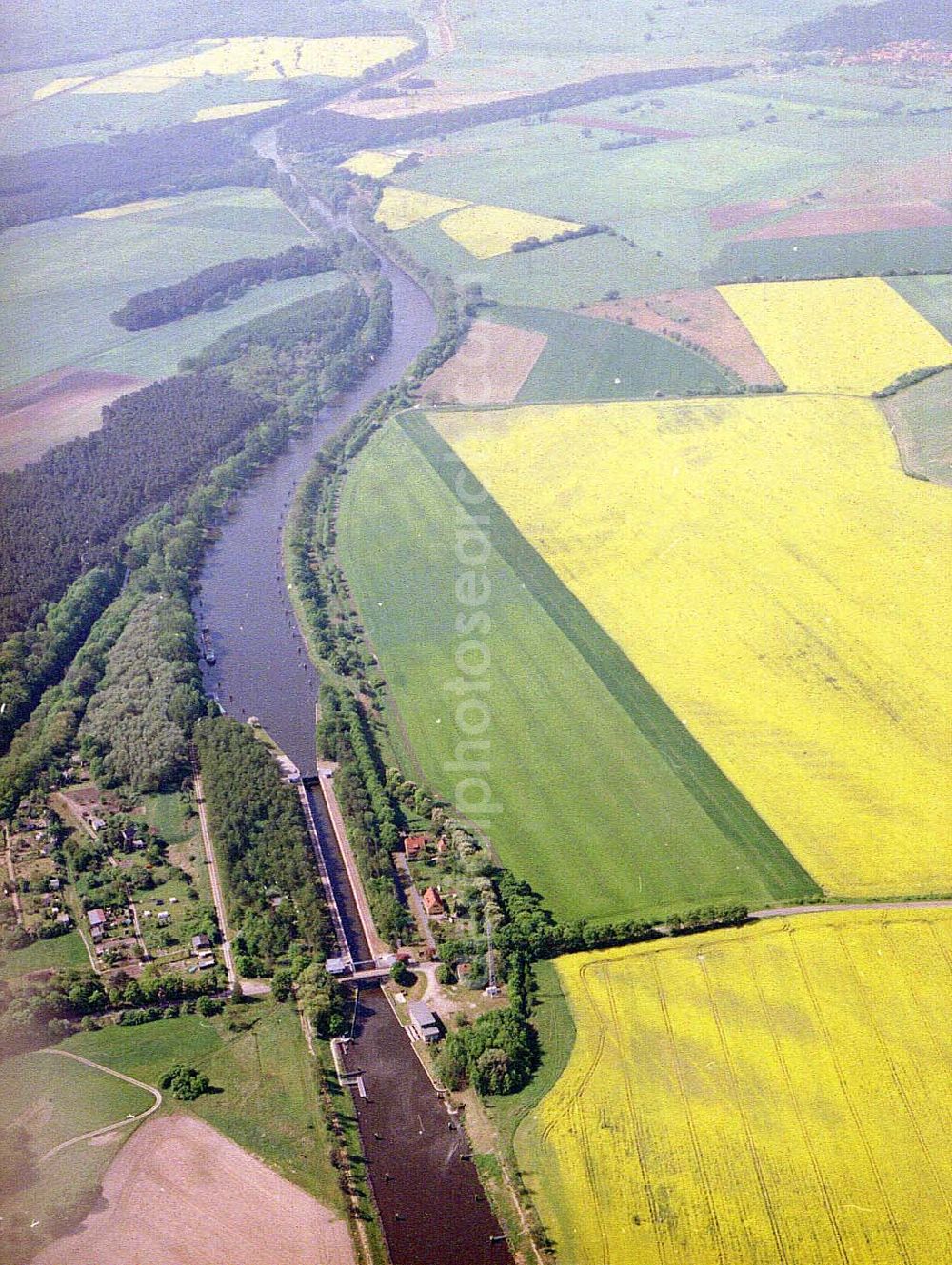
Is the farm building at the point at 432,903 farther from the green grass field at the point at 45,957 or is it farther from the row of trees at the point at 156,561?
the row of trees at the point at 156,561

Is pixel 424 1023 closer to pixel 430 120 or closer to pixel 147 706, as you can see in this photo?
pixel 147 706

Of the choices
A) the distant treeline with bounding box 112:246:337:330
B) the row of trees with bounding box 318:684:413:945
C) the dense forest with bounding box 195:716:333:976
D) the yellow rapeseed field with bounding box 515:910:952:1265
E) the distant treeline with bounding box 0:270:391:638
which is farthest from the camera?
the distant treeline with bounding box 112:246:337:330

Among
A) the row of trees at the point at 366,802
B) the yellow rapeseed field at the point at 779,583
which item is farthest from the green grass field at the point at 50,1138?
the yellow rapeseed field at the point at 779,583

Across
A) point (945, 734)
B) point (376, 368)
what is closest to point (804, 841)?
point (945, 734)

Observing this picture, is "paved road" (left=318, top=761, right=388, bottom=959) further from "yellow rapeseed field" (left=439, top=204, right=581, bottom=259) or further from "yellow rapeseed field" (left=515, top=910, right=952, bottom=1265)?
"yellow rapeseed field" (left=439, top=204, right=581, bottom=259)

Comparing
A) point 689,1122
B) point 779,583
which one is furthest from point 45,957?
point 779,583

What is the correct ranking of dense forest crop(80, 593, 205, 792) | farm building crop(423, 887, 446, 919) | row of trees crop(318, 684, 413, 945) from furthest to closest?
dense forest crop(80, 593, 205, 792) < farm building crop(423, 887, 446, 919) < row of trees crop(318, 684, 413, 945)

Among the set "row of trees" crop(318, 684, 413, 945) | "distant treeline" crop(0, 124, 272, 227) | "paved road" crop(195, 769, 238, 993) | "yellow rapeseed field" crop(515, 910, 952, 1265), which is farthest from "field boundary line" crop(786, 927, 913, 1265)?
"distant treeline" crop(0, 124, 272, 227)

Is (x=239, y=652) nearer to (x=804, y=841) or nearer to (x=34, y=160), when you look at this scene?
(x=804, y=841)
